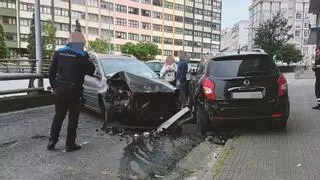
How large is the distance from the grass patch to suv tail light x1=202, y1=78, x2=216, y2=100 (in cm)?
96

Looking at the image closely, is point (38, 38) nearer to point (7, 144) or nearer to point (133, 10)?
point (7, 144)

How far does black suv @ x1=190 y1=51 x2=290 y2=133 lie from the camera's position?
306 inches

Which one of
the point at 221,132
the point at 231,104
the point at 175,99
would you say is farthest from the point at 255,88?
the point at 175,99

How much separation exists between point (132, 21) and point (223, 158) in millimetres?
108965

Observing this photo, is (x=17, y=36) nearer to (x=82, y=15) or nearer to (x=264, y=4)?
Result: (x=82, y=15)

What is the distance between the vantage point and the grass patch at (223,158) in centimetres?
532

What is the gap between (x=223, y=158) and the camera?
599cm

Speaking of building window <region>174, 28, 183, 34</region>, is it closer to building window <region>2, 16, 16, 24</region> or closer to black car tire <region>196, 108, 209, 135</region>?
building window <region>2, 16, 16, 24</region>

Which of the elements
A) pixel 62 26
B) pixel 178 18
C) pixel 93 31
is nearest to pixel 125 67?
pixel 62 26

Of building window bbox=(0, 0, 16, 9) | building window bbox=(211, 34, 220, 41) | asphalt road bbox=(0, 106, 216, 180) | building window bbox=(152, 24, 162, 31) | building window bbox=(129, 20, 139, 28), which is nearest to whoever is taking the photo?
asphalt road bbox=(0, 106, 216, 180)

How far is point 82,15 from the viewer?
98812 millimetres

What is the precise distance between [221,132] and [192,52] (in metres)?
126

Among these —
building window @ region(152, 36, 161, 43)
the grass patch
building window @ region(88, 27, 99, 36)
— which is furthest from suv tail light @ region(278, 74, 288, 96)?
building window @ region(152, 36, 161, 43)

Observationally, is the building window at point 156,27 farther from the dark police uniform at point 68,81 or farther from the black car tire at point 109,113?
the dark police uniform at point 68,81
